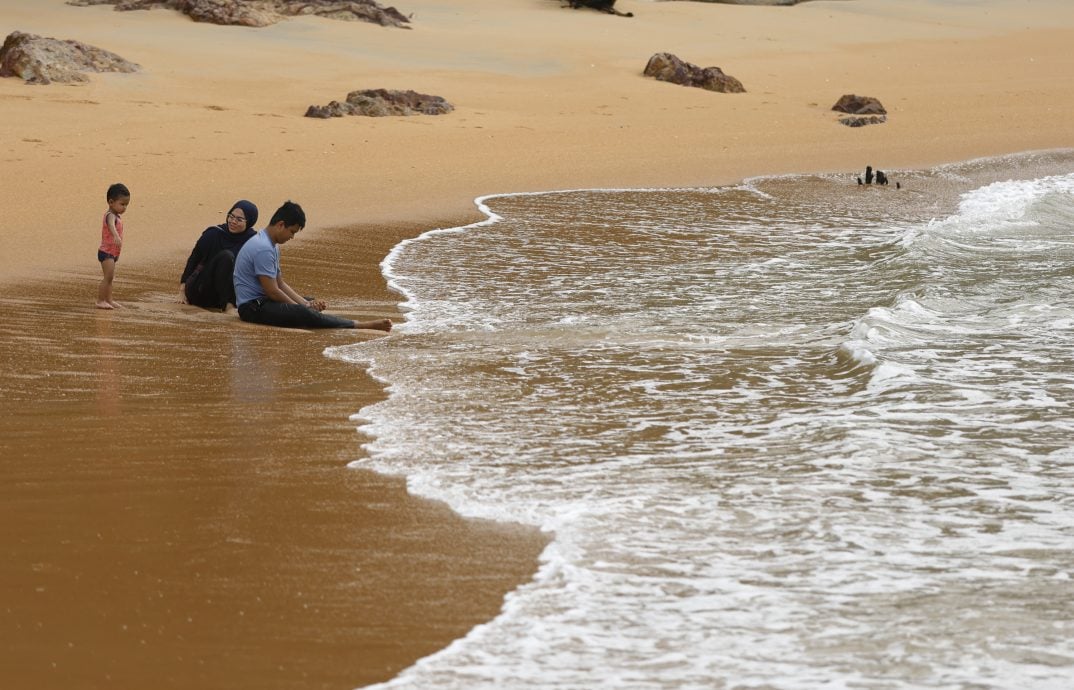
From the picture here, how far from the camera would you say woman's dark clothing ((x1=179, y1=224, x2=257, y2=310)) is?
936cm

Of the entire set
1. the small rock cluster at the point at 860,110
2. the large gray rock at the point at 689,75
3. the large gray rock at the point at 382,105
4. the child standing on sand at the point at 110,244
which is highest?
the large gray rock at the point at 689,75

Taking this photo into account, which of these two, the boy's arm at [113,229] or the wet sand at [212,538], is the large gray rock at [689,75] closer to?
the boy's arm at [113,229]

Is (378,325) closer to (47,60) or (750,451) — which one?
(750,451)

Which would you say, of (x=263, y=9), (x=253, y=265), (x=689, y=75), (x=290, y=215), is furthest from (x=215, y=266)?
(x=263, y=9)

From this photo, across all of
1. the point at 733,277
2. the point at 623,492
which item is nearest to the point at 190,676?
the point at 623,492

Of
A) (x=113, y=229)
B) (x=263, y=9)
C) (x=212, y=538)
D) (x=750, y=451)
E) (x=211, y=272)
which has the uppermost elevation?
(x=263, y=9)

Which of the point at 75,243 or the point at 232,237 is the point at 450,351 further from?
the point at 75,243

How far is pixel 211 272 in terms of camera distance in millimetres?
9391

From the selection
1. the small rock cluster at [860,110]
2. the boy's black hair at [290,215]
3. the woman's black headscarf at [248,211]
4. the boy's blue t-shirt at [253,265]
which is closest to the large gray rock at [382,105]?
the small rock cluster at [860,110]

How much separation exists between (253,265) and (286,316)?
45 centimetres

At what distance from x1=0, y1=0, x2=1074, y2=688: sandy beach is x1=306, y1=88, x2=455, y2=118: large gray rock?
1.22 feet

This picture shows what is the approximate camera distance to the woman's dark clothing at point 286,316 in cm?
877

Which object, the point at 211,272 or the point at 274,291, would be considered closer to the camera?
the point at 274,291

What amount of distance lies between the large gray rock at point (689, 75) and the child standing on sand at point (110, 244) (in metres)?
15.7
